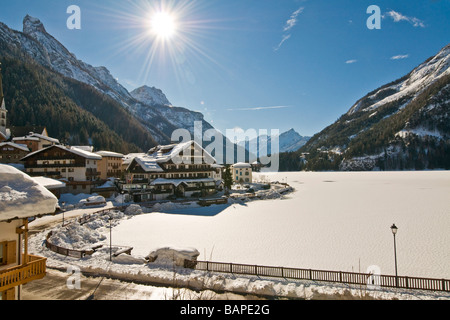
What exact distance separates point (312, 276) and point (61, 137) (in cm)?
11943

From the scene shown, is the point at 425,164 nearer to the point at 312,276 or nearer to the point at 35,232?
the point at 312,276

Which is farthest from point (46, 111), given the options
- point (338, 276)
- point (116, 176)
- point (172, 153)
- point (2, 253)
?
point (338, 276)

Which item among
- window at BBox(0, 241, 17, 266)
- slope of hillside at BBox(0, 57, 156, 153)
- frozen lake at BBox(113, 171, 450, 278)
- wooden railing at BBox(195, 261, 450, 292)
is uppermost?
slope of hillside at BBox(0, 57, 156, 153)

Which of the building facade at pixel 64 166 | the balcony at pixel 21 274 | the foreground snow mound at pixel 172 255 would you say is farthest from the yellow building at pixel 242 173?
the balcony at pixel 21 274

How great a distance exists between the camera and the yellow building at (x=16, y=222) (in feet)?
26.0

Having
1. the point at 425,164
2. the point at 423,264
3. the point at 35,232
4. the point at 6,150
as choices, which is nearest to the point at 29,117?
the point at 6,150

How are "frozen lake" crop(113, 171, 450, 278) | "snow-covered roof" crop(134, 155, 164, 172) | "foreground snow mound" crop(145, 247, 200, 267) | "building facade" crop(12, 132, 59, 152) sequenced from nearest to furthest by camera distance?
"foreground snow mound" crop(145, 247, 200, 267) < "frozen lake" crop(113, 171, 450, 278) < "snow-covered roof" crop(134, 155, 164, 172) < "building facade" crop(12, 132, 59, 152)

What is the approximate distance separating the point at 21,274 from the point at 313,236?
2319cm

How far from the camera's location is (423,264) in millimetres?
16641

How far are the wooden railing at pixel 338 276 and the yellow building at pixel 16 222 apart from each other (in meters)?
9.71

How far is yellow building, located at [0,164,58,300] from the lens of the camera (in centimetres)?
794

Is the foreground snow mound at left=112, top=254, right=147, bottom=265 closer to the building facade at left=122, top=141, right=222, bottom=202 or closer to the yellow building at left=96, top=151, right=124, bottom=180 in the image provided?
the building facade at left=122, top=141, right=222, bottom=202

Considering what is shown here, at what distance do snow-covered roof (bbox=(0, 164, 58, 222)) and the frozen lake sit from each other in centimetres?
1029

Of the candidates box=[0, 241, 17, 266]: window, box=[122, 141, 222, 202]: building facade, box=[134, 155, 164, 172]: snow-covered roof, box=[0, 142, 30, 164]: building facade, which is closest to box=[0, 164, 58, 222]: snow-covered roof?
box=[0, 241, 17, 266]: window
